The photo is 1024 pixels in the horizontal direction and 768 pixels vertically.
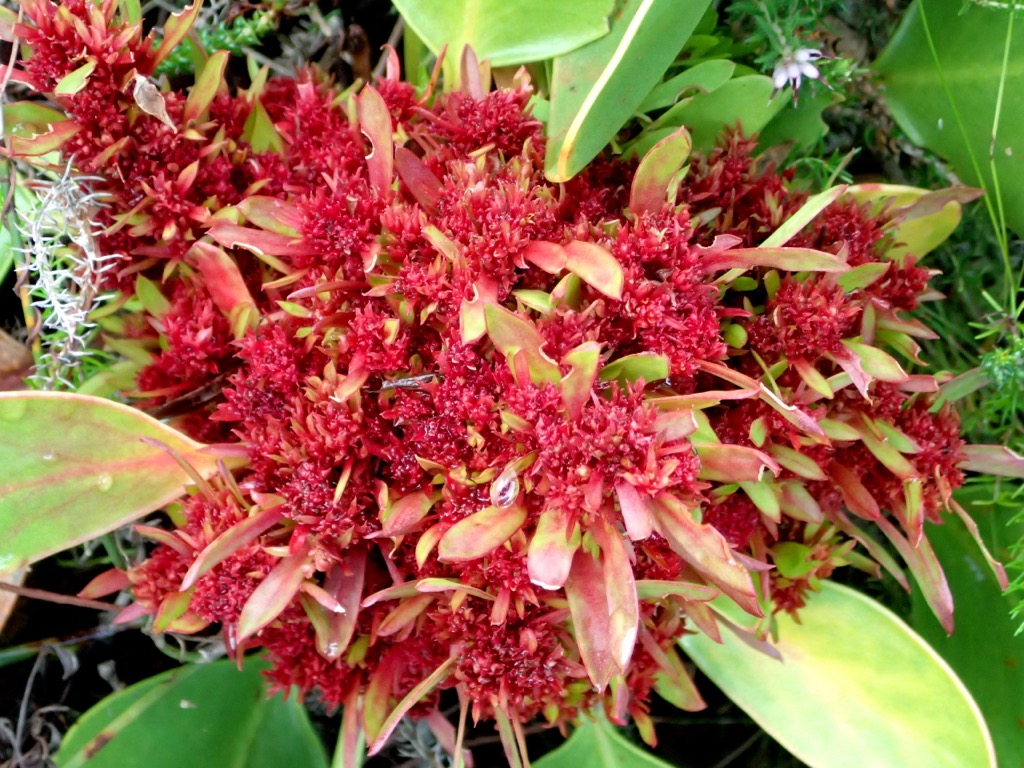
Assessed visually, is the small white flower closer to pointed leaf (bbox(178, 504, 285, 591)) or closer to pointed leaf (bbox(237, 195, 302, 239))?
pointed leaf (bbox(237, 195, 302, 239))

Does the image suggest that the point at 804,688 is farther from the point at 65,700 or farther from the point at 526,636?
the point at 65,700

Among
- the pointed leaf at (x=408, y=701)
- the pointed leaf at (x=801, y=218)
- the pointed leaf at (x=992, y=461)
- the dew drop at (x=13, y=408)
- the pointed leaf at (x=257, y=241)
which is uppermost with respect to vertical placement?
the pointed leaf at (x=801, y=218)

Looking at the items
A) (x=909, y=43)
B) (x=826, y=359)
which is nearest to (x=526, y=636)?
(x=826, y=359)

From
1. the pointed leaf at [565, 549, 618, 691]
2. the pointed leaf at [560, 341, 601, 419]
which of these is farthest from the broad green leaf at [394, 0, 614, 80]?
the pointed leaf at [565, 549, 618, 691]

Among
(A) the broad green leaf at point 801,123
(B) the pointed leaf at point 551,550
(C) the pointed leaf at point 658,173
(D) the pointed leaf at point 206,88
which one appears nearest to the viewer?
(B) the pointed leaf at point 551,550

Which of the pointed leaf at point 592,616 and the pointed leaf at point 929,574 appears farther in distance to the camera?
the pointed leaf at point 929,574

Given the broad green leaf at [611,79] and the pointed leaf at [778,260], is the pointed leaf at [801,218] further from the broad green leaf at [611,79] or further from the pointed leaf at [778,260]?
the broad green leaf at [611,79]

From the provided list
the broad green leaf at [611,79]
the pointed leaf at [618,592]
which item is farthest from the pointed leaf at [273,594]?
the broad green leaf at [611,79]
